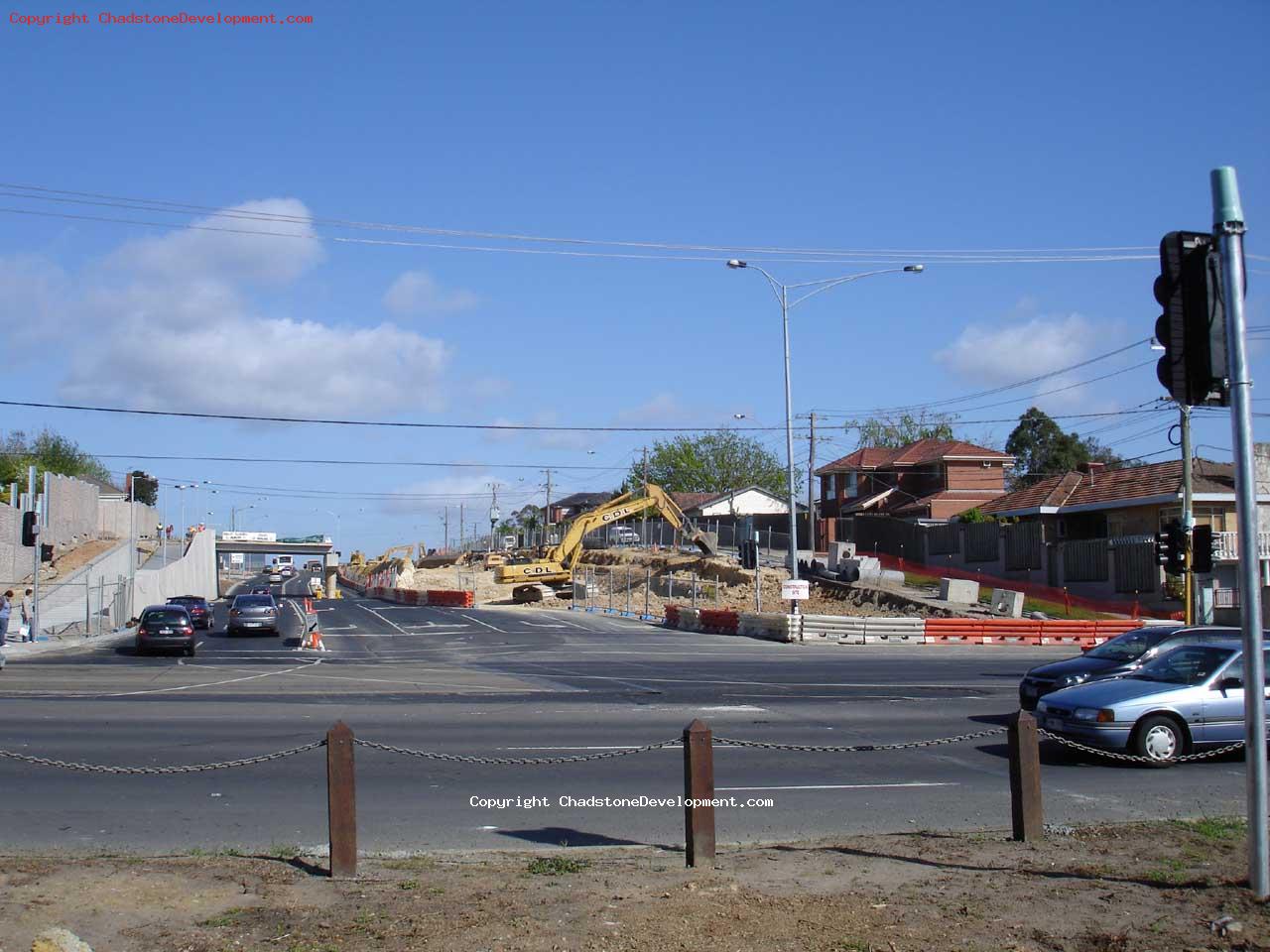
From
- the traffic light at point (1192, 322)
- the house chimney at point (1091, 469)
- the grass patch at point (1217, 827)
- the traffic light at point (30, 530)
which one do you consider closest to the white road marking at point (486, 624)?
the traffic light at point (30, 530)

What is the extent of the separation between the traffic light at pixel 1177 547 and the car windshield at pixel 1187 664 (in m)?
11.9

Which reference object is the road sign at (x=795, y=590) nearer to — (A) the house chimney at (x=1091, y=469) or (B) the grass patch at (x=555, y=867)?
(A) the house chimney at (x=1091, y=469)

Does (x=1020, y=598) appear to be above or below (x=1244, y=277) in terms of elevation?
below

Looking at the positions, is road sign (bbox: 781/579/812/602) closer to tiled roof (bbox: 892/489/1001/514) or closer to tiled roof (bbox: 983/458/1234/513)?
tiled roof (bbox: 983/458/1234/513)

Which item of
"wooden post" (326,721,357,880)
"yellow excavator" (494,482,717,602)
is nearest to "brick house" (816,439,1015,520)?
"yellow excavator" (494,482,717,602)

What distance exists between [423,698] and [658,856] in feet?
43.2

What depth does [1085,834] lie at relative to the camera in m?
9.38

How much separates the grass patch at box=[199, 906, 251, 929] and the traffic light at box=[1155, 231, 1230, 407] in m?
6.67

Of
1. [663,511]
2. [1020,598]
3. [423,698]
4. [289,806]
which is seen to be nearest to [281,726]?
[423,698]

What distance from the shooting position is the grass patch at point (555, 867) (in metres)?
8.30

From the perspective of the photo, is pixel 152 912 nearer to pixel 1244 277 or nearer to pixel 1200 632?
pixel 1244 277

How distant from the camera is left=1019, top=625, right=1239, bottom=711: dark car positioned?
17297 mm

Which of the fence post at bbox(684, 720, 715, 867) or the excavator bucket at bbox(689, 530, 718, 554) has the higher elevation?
the excavator bucket at bbox(689, 530, 718, 554)

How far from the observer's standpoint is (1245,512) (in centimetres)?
736
